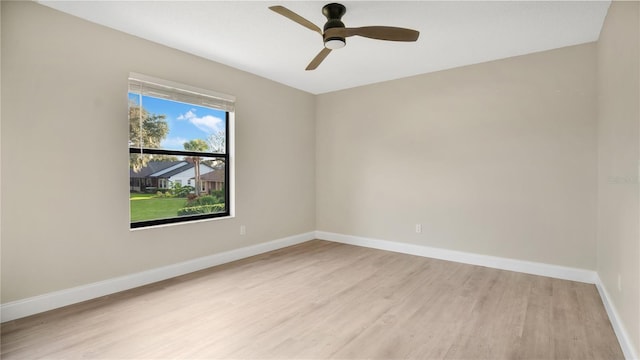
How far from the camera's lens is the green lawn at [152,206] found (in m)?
3.19

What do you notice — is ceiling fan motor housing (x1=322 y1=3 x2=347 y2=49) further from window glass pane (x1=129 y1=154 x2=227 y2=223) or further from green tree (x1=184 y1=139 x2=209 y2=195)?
window glass pane (x1=129 y1=154 x2=227 y2=223)

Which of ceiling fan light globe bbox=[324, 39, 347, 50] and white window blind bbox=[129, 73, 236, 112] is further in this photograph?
white window blind bbox=[129, 73, 236, 112]

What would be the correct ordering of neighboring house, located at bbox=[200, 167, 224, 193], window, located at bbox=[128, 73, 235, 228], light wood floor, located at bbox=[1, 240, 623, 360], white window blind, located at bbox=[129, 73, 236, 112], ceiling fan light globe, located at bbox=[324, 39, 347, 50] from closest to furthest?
light wood floor, located at bbox=[1, 240, 623, 360]
ceiling fan light globe, located at bbox=[324, 39, 347, 50]
white window blind, located at bbox=[129, 73, 236, 112]
window, located at bbox=[128, 73, 235, 228]
neighboring house, located at bbox=[200, 167, 224, 193]

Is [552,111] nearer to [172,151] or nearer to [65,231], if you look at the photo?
[172,151]

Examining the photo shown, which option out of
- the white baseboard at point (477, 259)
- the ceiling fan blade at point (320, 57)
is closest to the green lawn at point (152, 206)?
the ceiling fan blade at point (320, 57)

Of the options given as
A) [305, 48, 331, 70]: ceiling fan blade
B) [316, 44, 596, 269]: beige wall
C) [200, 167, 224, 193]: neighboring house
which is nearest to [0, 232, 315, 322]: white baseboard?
[200, 167, 224, 193]: neighboring house

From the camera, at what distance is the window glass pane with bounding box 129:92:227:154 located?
10.2 feet

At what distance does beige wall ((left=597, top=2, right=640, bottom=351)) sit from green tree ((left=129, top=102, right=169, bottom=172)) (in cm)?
391

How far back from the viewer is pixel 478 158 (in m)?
3.80

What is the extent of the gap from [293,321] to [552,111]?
136 inches

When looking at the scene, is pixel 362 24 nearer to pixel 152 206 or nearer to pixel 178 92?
pixel 178 92

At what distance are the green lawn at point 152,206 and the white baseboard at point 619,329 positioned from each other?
3.98m

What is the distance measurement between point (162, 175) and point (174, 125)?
0.60 meters

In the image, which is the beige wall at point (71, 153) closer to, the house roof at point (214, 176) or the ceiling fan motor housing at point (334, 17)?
the house roof at point (214, 176)
